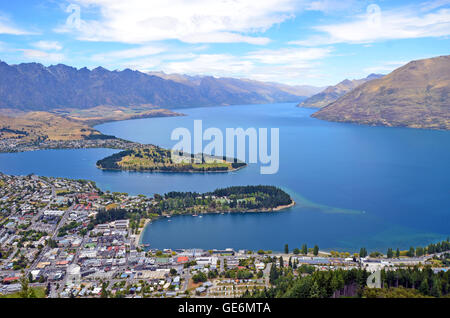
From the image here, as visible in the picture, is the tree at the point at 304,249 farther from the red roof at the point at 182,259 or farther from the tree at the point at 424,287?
the tree at the point at 424,287

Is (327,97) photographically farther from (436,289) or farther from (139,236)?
(436,289)

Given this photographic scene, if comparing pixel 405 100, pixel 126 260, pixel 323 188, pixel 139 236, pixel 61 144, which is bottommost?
pixel 126 260

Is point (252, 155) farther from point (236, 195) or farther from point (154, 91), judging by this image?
point (154, 91)

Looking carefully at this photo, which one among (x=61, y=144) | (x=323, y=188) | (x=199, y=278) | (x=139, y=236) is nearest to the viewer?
(x=199, y=278)

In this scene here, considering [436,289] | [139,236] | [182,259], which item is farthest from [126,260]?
[436,289]

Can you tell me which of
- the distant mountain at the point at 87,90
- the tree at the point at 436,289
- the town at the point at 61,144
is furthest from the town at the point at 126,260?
the distant mountain at the point at 87,90

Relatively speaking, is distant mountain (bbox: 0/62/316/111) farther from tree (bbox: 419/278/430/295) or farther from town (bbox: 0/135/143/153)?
tree (bbox: 419/278/430/295)
